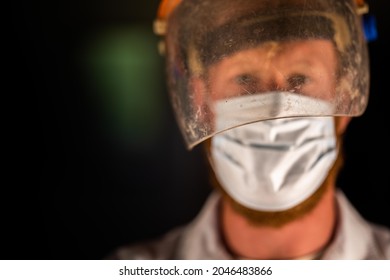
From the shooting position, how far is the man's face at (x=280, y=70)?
0.91m

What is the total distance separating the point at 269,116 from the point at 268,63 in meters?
0.09

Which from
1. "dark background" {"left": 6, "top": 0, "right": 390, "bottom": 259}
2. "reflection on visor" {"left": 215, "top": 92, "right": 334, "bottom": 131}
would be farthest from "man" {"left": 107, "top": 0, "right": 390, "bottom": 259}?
"dark background" {"left": 6, "top": 0, "right": 390, "bottom": 259}

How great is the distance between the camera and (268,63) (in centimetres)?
92

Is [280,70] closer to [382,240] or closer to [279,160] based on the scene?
[279,160]

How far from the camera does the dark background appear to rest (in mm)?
1457

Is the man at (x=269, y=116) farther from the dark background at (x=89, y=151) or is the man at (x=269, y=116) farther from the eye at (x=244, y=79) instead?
the dark background at (x=89, y=151)

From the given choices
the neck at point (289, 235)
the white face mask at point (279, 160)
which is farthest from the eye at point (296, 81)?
the neck at point (289, 235)

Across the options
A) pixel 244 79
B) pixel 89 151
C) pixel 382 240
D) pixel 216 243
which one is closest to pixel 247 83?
pixel 244 79

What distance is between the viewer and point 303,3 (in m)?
0.94

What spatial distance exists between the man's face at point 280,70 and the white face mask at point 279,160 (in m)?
0.13

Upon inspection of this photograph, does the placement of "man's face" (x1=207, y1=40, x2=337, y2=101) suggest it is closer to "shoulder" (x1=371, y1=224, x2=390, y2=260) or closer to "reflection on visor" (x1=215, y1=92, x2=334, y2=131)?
"reflection on visor" (x1=215, y1=92, x2=334, y2=131)
